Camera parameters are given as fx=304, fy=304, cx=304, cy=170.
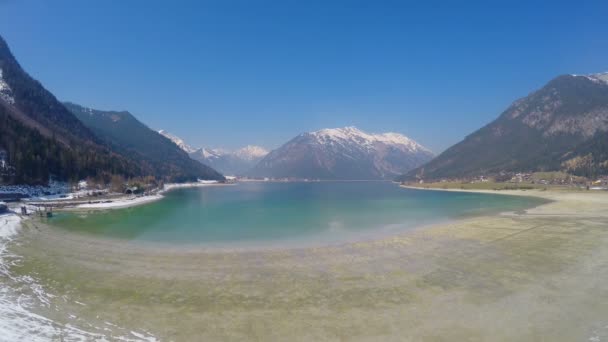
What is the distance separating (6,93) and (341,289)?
582ft

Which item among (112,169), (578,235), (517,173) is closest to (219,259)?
(578,235)

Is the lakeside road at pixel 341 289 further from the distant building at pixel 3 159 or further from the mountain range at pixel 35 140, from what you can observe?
the mountain range at pixel 35 140

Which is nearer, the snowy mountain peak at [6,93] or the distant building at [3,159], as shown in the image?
the distant building at [3,159]

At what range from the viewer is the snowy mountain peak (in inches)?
4969

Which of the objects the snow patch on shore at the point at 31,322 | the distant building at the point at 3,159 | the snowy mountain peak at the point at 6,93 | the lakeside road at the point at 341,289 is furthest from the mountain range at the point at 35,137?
the snow patch on shore at the point at 31,322

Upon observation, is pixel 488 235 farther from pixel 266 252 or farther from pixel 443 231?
pixel 266 252

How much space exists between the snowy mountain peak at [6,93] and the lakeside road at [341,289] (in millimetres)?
143137

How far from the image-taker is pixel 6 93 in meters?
130

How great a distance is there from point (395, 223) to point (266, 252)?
2376 centimetres

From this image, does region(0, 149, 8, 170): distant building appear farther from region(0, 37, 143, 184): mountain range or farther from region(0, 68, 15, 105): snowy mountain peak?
region(0, 68, 15, 105): snowy mountain peak

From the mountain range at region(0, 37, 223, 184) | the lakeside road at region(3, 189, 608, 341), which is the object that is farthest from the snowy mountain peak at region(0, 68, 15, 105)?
the lakeside road at region(3, 189, 608, 341)

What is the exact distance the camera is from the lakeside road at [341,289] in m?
11.7

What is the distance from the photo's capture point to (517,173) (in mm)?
198750

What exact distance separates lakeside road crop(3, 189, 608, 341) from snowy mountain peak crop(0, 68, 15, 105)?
143137mm
